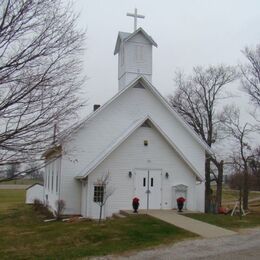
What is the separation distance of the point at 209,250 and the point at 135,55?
56.9 ft

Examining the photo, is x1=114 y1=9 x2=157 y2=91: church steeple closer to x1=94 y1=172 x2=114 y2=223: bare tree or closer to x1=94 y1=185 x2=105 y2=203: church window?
x1=94 y1=172 x2=114 y2=223: bare tree

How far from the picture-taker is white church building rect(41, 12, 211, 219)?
77.1 feet

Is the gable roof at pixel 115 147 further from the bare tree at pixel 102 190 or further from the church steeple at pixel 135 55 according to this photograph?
the church steeple at pixel 135 55

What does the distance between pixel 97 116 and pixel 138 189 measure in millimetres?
4856

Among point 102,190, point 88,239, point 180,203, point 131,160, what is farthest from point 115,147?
point 88,239

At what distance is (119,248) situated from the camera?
1376 centimetres

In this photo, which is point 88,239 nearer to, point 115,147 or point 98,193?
point 98,193

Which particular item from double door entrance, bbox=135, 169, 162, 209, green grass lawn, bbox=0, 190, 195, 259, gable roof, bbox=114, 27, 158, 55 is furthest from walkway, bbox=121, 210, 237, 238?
gable roof, bbox=114, 27, 158, 55

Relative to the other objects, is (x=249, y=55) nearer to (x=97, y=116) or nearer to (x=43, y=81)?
(x=97, y=116)

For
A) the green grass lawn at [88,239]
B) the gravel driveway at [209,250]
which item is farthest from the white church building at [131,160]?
the gravel driveway at [209,250]

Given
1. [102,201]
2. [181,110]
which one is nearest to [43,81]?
[102,201]

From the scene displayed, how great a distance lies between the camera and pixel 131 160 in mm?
24000

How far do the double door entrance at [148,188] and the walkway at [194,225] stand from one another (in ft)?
7.12

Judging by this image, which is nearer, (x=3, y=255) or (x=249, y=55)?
(x=3, y=255)
